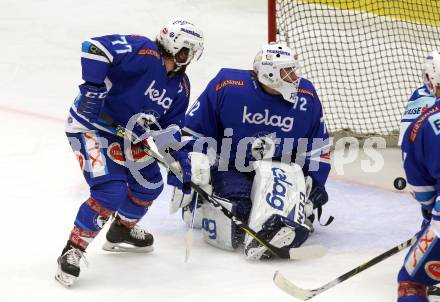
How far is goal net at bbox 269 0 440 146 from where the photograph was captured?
6000 millimetres

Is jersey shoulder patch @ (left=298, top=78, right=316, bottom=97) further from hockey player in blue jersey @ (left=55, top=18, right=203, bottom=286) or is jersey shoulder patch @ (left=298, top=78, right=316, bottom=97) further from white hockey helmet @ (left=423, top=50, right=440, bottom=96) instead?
white hockey helmet @ (left=423, top=50, right=440, bottom=96)

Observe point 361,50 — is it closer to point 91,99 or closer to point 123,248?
point 123,248

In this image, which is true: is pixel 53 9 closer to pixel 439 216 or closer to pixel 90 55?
pixel 90 55

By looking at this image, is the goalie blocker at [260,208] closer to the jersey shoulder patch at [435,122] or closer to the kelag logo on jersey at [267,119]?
the kelag logo on jersey at [267,119]

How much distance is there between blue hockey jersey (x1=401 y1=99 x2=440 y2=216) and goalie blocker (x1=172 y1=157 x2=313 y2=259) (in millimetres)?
950

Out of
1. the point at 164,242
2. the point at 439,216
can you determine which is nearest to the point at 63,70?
the point at 164,242

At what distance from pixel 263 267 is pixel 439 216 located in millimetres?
1075

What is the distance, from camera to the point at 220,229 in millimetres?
4324

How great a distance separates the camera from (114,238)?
429 cm

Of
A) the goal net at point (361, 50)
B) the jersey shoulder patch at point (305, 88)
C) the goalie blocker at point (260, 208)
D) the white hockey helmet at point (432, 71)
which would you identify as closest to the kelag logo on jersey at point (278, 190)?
the goalie blocker at point (260, 208)

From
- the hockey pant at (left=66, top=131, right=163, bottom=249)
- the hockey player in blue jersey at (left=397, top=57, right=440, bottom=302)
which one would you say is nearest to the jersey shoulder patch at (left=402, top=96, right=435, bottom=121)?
the hockey player in blue jersey at (left=397, top=57, right=440, bottom=302)

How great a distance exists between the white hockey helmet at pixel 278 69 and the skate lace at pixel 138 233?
0.78 m

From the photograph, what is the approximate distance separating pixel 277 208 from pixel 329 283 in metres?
0.75

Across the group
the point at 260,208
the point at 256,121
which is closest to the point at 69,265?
the point at 260,208
